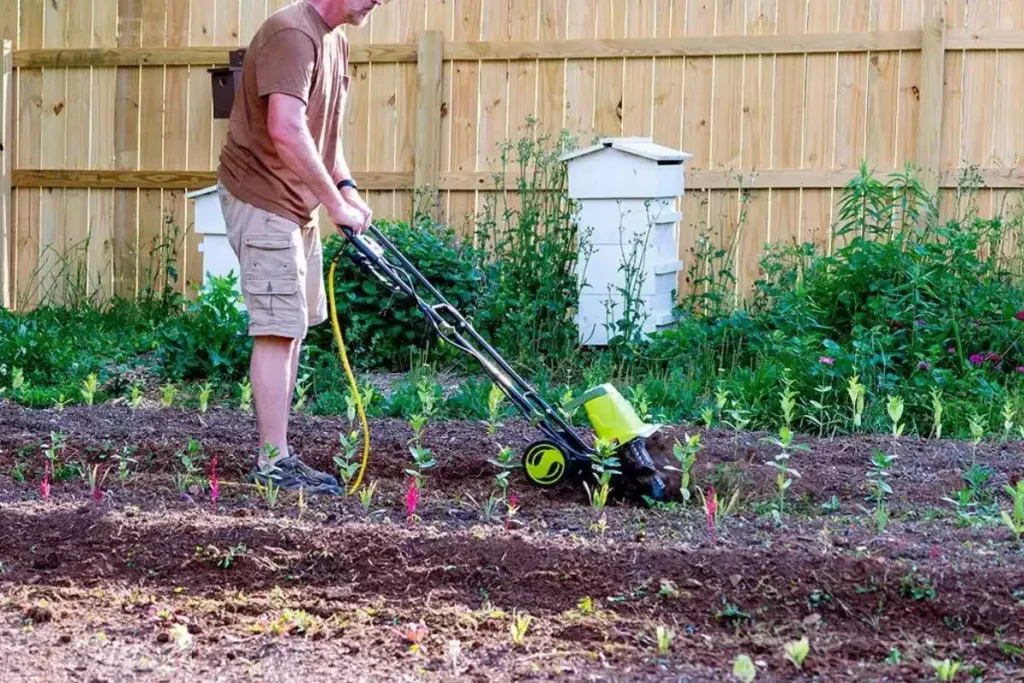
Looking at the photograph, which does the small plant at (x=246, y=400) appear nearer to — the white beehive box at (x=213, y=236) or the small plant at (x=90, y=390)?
the small plant at (x=90, y=390)

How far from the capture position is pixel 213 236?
29.2 ft

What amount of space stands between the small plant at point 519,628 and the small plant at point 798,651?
1.90 feet

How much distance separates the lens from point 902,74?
8758 millimetres

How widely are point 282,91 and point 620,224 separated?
3.84 metres

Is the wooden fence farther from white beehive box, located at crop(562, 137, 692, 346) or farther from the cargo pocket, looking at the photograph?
the cargo pocket

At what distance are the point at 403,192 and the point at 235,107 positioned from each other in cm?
471

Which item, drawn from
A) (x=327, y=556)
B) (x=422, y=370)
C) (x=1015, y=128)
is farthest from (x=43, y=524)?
(x=1015, y=128)

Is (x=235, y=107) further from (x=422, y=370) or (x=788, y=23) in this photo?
(x=788, y=23)

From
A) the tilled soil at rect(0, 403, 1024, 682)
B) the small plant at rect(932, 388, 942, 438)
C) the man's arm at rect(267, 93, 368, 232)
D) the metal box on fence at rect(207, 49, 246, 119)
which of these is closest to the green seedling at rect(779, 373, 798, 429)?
the small plant at rect(932, 388, 942, 438)

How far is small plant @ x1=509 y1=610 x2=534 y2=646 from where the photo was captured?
339 cm

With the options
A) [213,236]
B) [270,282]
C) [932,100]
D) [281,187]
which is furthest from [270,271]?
[932,100]

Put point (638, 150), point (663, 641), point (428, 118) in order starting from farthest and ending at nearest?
point (428, 118) → point (638, 150) → point (663, 641)

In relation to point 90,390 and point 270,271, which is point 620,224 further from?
point 270,271

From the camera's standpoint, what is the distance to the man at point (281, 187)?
473 centimetres
